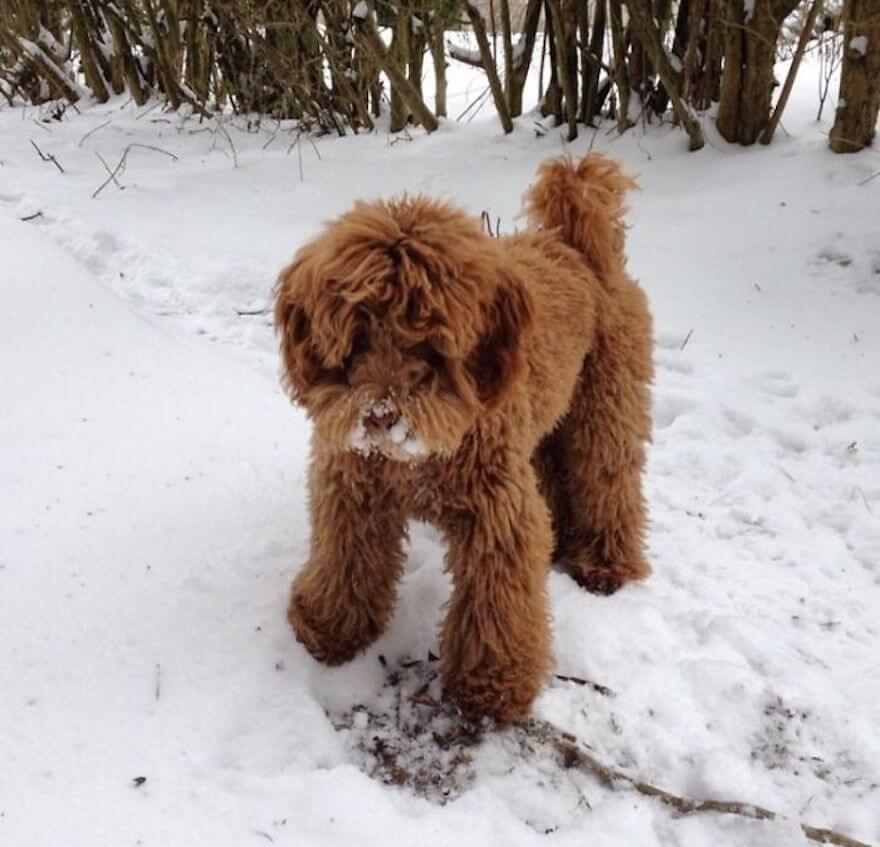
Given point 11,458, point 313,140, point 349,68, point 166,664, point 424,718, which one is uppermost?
point 349,68

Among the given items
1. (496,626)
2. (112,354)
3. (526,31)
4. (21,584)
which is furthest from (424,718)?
(526,31)

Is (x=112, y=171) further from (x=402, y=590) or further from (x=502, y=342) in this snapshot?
(x=502, y=342)

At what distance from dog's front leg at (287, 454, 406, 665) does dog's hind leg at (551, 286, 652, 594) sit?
86 cm

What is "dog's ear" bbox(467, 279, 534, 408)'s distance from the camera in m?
2.06

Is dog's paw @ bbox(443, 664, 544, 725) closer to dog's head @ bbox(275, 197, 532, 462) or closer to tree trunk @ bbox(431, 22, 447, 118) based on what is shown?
dog's head @ bbox(275, 197, 532, 462)

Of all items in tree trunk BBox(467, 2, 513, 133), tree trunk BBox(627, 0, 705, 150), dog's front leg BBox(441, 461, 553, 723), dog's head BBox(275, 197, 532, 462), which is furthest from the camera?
tree trunk BBox(467, 2, 513, 133)

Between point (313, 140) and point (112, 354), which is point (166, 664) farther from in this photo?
point (313, 140)

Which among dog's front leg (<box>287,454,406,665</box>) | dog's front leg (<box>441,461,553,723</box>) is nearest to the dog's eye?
dog's front leg (<box>287,454,406,665</box>)

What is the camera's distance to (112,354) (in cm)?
380

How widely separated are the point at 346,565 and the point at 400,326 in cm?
85

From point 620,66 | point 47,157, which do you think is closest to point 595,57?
point 620,66

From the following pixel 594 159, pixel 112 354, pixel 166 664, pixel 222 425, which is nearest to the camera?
pixel 166 664

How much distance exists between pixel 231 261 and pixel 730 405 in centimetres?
310

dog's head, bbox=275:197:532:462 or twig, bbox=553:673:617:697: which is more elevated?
dog's head, bbox=275:197:532:462
